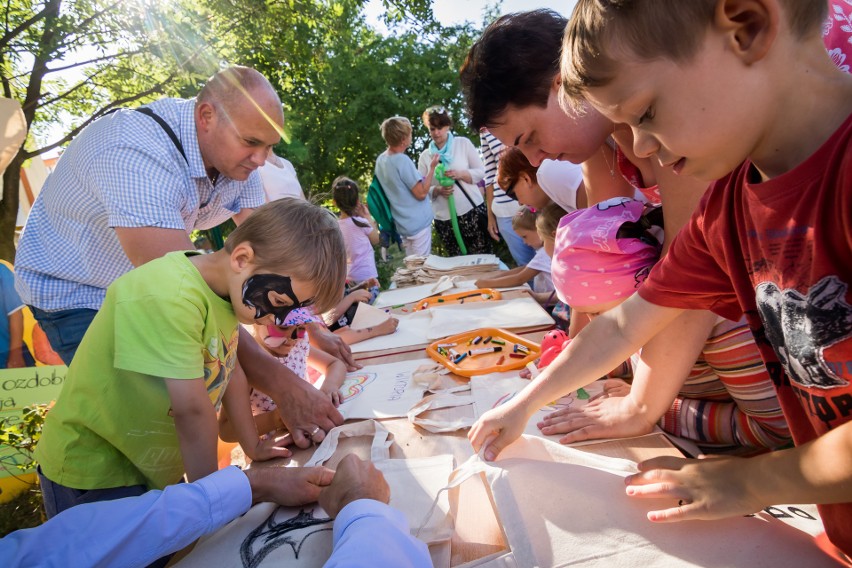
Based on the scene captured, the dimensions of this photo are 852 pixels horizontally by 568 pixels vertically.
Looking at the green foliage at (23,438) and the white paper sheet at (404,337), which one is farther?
the white paper sheet at (404,337)

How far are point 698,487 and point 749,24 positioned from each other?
657mm

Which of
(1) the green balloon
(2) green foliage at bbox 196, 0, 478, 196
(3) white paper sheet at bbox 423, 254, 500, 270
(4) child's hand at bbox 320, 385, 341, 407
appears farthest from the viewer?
(2) green foliage at bbox 196, 0, 478, 196

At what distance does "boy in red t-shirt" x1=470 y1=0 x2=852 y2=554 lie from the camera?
64 cm

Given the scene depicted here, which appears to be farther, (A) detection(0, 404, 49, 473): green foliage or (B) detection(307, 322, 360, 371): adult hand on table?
(B) detection(307, 322, 360, 371): adult hand on table

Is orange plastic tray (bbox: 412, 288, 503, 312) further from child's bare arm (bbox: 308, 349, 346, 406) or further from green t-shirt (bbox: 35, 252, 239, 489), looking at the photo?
green t-shirt (bbox: 35, 252, 239, 489)

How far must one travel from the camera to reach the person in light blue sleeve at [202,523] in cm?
81

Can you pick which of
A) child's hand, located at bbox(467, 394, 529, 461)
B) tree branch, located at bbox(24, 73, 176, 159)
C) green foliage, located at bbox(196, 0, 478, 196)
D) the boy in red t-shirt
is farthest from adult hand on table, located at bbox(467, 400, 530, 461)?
green foliage, located at bbox(196, 0, 478, 196)

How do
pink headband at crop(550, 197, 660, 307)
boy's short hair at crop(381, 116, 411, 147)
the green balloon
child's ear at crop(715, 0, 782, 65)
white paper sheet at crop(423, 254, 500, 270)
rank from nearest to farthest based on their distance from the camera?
child's ear at crop(715, 0, 782, 65) → pink headband at crop(550, 197, 660, 307) → white paper sheet at crop(423, 254, 500, 270) → boy's short hair at crop(381, 116, 411, 147) → the green balloon

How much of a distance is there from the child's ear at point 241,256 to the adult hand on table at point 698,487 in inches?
36.7

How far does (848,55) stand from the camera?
115 cm

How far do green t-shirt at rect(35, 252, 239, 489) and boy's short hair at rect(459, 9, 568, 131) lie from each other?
2.96 feet

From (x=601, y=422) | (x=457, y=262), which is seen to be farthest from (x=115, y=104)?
(x=601, y=422)

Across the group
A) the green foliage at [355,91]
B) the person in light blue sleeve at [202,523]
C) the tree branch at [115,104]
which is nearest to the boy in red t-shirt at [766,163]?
the person in light blue sleeve at [202,523]

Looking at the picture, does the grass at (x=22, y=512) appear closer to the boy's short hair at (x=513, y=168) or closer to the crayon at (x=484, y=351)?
the crayon at (x=484, y=351)
